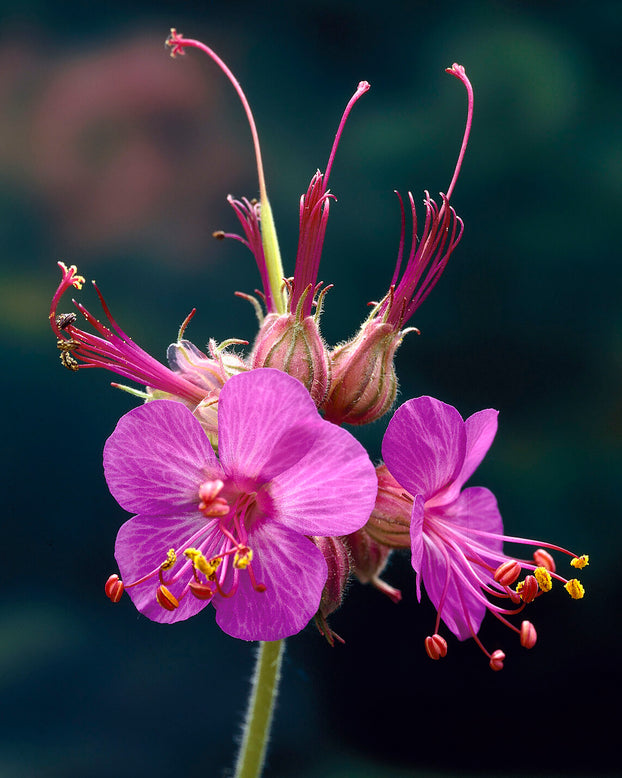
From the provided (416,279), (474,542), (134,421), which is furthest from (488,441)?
(134,421)

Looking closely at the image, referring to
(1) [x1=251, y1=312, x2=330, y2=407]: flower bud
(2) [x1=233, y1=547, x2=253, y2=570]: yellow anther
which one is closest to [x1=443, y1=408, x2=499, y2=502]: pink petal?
(1) [x1=251, y1=312, x2=330, y2=407]: flower bud

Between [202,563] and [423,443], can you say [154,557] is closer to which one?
[202,563]

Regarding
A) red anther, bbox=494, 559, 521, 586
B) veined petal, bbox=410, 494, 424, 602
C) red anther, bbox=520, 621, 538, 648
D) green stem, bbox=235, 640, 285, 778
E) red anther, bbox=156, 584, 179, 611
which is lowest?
green stem, bbox=235, 640, 285, 778

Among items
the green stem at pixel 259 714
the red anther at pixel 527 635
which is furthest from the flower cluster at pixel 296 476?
the green stem at pixel 259 714

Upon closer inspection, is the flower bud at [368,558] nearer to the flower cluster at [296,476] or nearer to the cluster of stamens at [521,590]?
the flower cluster at [296,476]

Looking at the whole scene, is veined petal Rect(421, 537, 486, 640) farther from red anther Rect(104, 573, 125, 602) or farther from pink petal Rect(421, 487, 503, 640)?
red anther Rect(104, 573, 125, 602)
